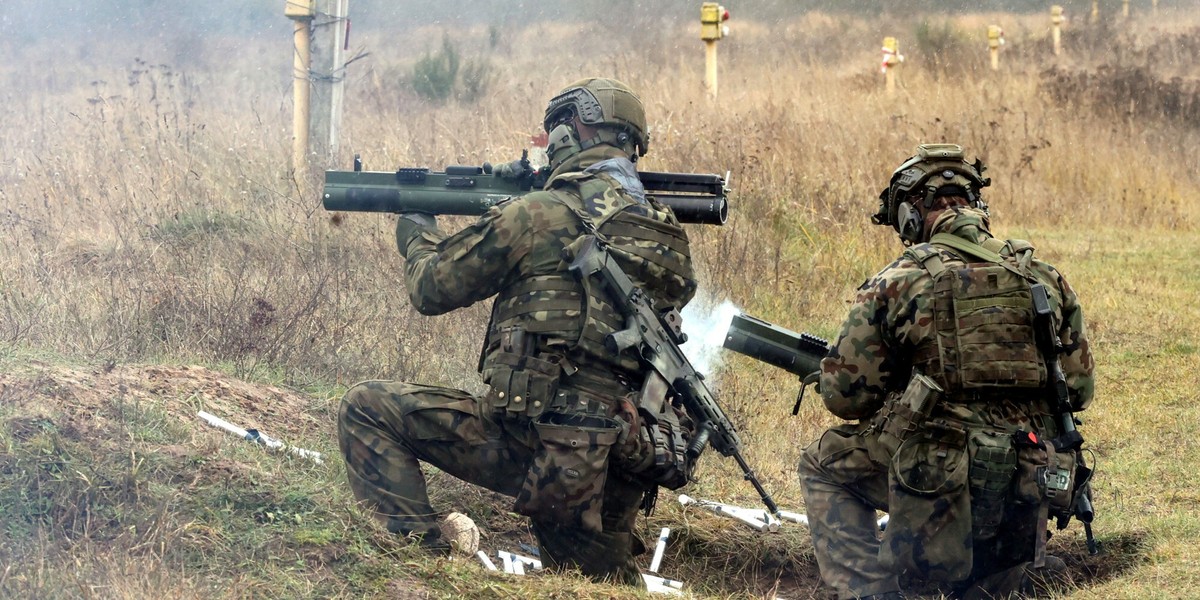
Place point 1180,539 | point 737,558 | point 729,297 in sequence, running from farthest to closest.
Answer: point 729,297 → point 737,558 → point 1180,539

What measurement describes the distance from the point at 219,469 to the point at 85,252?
376 cm

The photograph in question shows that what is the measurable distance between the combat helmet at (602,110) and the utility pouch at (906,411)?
138cm

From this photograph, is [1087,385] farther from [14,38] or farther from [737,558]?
[14,38]

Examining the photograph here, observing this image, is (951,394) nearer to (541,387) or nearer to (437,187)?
(541,387)

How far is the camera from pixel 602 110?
461 centimetres

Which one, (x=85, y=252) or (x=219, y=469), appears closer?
(x=219, y=469)

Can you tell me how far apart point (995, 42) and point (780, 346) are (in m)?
12.6

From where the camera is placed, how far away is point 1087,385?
14.2 ft

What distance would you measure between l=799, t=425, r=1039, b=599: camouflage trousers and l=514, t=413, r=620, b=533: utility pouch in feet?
2.75

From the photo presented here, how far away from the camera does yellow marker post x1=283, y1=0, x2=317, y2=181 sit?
322 inches

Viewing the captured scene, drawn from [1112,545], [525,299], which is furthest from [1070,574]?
[525,299]

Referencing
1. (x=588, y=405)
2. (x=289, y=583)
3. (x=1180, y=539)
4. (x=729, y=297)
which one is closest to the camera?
(x=289, y=583)

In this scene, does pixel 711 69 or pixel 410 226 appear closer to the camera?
pixel 410 226

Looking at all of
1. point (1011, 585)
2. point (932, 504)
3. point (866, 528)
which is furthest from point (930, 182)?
point (1011, 585)
